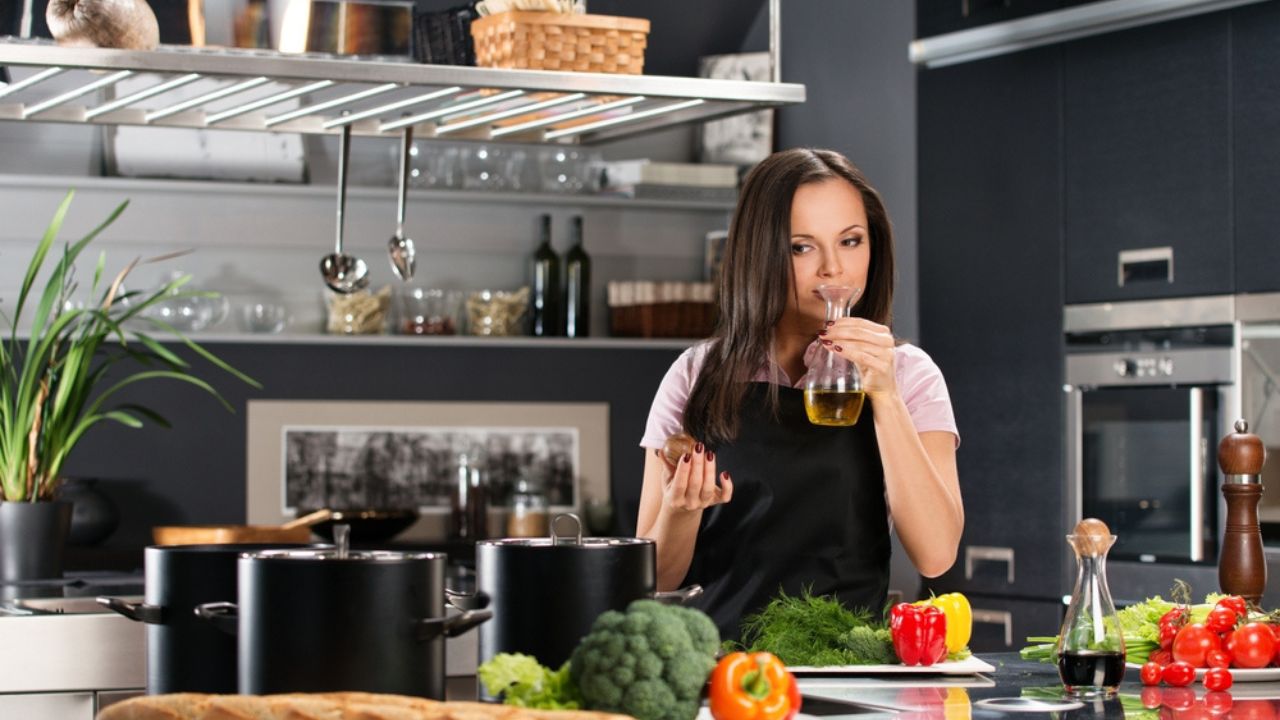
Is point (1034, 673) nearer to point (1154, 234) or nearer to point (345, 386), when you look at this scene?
point (1154, 234)

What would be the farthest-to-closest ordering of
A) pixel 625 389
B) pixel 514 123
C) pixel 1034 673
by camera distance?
pixel 625 389 < pixel 514 123 < pixel 1034 673

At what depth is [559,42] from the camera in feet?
8.70

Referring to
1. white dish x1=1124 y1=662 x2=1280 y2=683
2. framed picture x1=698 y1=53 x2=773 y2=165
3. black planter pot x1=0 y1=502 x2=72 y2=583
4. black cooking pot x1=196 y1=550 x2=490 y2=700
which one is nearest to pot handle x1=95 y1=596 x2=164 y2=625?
black cooking pot x1=196 y1=550 x2=490 y2=700

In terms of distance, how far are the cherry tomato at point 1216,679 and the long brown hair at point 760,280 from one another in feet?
2.47

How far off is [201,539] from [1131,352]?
2.28 metres

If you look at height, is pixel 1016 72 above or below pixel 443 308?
above

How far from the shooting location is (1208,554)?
154 inches

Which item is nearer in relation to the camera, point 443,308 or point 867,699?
point 867,699

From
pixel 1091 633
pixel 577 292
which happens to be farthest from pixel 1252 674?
pixel 577 292

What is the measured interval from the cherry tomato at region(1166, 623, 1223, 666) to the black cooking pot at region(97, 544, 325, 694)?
1052 mm

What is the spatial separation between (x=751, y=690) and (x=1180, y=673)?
2.17 feet

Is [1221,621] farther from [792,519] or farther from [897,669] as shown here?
[792,519]

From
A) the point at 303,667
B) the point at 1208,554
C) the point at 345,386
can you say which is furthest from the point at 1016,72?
the point at 303,667

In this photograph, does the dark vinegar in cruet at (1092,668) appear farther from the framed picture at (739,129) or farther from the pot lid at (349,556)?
the framed picture at (739,129)
